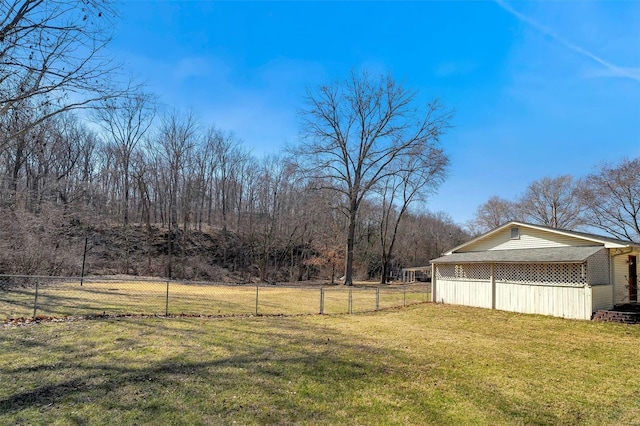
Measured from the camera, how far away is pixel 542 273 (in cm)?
1374

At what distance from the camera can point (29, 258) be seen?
17.4m

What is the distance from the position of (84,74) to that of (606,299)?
17.7m

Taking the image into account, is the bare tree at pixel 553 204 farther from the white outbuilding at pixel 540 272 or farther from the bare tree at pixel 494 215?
the white outbuilding at pixel 540 272

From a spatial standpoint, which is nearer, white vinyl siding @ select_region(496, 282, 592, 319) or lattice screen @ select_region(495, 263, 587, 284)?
white vinyl siding @ select_region(496, 282, 592, 319)

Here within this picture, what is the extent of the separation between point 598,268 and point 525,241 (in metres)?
3.03

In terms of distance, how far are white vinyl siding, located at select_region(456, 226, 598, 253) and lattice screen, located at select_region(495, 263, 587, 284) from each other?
67.8 inches

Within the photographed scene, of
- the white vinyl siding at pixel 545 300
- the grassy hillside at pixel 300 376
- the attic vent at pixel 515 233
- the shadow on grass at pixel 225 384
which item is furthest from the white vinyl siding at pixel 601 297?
the shadow on grass at pixel 225 384

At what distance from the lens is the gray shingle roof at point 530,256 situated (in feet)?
41.8

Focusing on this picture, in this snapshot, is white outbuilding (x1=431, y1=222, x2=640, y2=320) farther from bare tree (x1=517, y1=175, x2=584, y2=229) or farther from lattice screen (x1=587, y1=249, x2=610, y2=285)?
bare tree (x1=517, y1=175, x2=584, y2=229)

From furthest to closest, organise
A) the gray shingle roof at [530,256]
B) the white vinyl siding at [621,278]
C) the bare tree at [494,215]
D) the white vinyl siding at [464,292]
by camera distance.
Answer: the bare tree at [494,215] → the white vinyl siding at [464,292] → the white vinyl siding at [621,278] → the gray shingle roof at [530,256]

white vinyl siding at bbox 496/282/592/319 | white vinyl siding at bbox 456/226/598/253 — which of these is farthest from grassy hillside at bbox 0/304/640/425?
white vinyl siding at bbox 456/226/598/253

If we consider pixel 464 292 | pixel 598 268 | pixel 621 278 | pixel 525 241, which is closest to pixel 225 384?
→ pixel 464 292

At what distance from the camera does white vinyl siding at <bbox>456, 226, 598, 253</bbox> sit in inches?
571

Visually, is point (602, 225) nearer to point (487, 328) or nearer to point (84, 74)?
point (487, 328)
